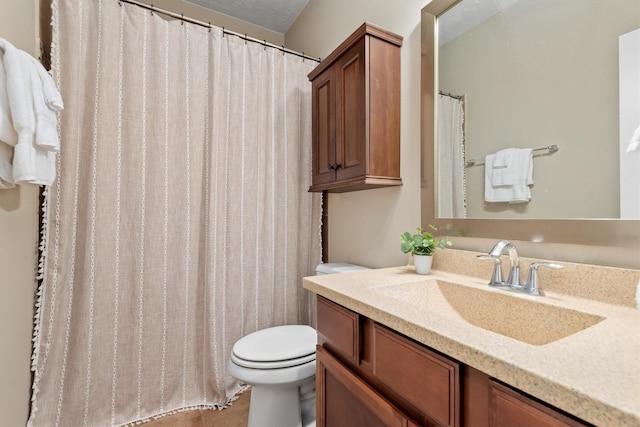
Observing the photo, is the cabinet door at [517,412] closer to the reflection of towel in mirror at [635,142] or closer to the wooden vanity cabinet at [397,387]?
the wooden vanity cabinet at [397,387]

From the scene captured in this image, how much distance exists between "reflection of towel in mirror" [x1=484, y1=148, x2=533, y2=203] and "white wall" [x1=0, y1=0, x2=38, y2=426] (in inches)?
67.4

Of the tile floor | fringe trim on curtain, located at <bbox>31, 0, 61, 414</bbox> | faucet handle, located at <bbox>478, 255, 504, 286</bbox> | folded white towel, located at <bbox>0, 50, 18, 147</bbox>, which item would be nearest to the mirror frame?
faucet handle, located at <bbox>478, 255, 504, 286</bbox>

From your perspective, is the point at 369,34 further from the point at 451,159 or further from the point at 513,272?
the point at 513,272

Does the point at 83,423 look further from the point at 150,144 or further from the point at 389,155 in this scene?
the point at 389,155

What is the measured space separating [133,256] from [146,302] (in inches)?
9.7

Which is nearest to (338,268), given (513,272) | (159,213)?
(513,272)

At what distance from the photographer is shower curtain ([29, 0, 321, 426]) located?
1340 mm

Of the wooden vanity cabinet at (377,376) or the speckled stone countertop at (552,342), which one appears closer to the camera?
the speckled stone countertop at (552,342)

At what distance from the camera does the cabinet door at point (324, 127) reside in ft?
4.97

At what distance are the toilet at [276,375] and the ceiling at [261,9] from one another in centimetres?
231

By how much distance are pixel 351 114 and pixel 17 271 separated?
1.51 metres

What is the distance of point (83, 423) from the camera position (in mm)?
1371

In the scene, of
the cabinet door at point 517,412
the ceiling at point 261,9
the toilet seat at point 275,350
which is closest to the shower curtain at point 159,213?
the toilet seat at point 275,350

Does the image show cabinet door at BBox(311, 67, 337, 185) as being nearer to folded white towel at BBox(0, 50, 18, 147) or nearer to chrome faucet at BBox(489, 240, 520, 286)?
chrome faucet at BBox(489, 240, 520, 286)
